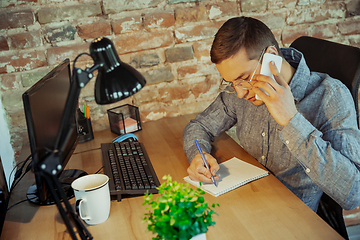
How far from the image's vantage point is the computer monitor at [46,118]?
2.91ft

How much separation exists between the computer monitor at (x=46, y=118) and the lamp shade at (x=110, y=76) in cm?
14

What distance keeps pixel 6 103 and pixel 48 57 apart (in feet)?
0.98

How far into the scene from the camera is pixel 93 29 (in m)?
1.54

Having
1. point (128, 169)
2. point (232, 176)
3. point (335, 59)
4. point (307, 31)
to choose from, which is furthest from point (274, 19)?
point (128, 169)

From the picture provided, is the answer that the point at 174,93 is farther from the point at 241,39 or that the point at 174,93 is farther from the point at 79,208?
the point at 79,208

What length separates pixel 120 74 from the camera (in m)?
0.70

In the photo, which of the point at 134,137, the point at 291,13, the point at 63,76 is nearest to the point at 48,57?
the point at 63,76

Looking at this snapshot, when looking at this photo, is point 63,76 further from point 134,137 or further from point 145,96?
point 145,96

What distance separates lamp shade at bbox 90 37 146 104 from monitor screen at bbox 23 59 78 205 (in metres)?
0.15

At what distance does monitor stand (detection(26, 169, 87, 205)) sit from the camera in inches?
41.6

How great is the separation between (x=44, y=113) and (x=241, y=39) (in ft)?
2.30

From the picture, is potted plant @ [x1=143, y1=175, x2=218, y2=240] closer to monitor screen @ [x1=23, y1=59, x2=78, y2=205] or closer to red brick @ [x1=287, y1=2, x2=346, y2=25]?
monitor screen @ [x1=23, y1=59, x2=78, y2=205]

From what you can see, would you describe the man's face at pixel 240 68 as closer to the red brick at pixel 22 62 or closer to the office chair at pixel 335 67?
the office chair at pixel 335 67

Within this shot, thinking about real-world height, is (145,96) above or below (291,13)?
below
